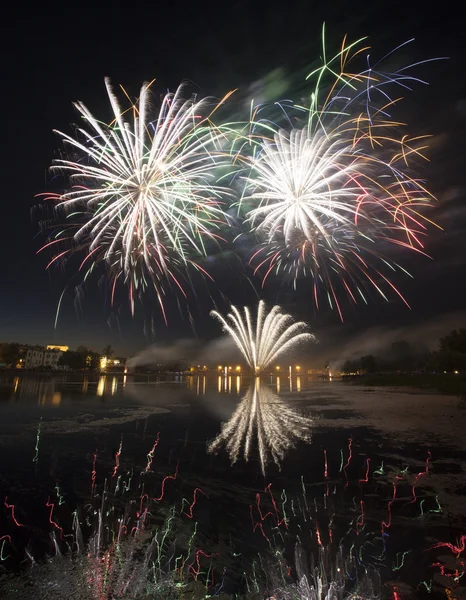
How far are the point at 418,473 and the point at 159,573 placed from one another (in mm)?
10872

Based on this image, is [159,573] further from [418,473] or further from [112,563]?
[418,473]

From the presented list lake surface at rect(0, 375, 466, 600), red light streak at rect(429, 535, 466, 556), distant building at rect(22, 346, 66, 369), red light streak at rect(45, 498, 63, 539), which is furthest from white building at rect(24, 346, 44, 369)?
red light streak at rect(429, 535, 466, 556)

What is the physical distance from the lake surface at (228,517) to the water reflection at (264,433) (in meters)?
0.21

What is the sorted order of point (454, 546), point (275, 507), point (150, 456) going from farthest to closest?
point (150, 456), point (275, 507), point (454, 546)

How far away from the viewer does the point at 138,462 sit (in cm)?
1486

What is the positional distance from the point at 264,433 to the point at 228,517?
471 inches

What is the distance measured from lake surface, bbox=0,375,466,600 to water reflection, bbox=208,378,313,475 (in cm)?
21

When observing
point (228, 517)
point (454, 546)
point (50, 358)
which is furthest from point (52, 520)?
point (50, 358)

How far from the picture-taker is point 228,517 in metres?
9.75

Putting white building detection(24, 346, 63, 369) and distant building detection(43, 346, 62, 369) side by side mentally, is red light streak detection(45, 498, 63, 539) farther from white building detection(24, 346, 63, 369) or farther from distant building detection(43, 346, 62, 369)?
distant building detection(43, 346, 62, 369)

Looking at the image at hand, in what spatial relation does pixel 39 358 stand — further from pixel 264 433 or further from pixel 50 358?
pixel 264 433

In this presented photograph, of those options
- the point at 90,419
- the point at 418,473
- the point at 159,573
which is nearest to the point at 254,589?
the point at 159,573

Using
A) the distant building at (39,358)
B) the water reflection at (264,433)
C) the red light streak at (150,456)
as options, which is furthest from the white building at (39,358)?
the red light streak at (150,456)

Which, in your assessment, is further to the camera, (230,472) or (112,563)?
(230,472)
